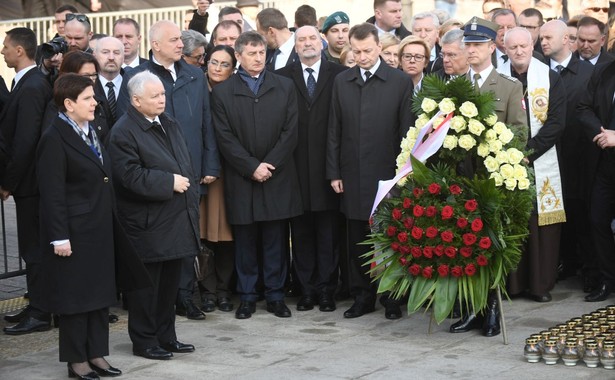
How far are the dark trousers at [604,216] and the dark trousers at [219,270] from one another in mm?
3202

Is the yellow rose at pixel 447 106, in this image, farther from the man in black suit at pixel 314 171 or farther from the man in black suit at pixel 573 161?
the man in black suit at pixel 573 161

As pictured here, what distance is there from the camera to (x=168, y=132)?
8.86 meters

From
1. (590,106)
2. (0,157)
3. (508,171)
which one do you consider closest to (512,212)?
(508,171)

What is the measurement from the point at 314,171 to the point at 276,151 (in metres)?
0.49

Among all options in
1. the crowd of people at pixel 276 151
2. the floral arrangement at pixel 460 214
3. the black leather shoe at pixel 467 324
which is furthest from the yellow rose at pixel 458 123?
the black leather shoe at pixel 467 324

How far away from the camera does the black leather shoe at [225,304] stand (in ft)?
34.2

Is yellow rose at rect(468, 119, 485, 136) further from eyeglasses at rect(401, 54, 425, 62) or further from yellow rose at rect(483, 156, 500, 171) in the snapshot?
eyeglasses at rect(401, 54, 425, 62)

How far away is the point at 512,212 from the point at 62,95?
3.37 metres

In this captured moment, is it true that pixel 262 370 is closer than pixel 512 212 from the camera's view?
Yes

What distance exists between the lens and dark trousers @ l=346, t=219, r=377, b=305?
10180mm

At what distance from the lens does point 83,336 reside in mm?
8195

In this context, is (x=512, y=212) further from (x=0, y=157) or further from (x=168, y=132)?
(x=0, y=157)

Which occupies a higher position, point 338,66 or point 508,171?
point 338,66

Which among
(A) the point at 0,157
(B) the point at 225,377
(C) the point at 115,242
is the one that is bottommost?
(B) the point at 225,377
